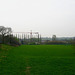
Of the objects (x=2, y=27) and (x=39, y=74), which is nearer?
(x=39, y=74)

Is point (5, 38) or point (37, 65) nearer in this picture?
point (37, 65)

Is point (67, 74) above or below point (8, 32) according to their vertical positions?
below

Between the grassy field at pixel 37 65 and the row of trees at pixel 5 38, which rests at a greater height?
the row of trees at pixel 5 38

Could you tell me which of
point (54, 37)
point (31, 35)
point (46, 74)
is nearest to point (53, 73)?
point (46, 74)

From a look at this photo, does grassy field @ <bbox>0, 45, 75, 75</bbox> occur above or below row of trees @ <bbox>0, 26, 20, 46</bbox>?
below

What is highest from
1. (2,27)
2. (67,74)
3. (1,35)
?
(2,27)

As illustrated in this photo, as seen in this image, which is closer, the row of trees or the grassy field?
the grassy field

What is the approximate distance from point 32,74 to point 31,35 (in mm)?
72039

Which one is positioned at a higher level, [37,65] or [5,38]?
[5,38]

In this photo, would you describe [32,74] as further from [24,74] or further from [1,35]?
[1,35]

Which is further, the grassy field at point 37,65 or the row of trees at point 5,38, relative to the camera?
the row of trees at point 5,38

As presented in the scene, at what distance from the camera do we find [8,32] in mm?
46094

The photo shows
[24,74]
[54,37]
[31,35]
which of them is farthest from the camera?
[54,37]

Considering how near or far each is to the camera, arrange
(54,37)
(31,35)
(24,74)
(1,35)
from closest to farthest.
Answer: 1. (24,74)
2. (1,35)
3. (31,35)
4. (54,37)
